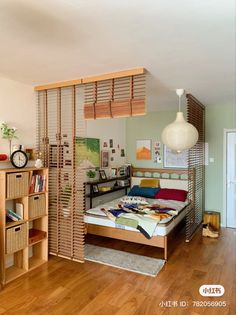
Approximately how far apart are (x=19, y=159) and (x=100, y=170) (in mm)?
2142

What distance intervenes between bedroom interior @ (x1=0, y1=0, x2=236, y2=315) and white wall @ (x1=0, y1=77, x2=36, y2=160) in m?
0.02

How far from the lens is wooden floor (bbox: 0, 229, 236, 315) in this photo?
236 centimetres

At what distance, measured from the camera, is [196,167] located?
15.0 ft

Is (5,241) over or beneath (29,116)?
beneath

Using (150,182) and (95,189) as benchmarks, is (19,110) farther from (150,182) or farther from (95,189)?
(150,182)

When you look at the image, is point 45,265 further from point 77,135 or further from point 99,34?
point 99,34

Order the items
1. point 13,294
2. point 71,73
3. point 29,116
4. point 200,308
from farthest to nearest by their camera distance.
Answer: point 29,116, point 71,73, point 13,294, point 200,308

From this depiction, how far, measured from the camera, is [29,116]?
3.52 metres

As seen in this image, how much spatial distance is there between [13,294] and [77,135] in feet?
6.71

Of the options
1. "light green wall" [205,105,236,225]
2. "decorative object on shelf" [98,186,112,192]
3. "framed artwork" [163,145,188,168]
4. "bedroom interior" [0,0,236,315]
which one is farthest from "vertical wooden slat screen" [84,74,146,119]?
"framed artwork" [163,145,188,168]

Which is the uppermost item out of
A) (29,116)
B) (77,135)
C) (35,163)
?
(29,116)

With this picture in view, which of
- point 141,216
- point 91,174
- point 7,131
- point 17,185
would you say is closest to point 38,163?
point 17,185

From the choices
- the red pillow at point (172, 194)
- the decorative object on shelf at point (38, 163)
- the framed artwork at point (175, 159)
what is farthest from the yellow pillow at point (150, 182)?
the decorative object on shelf at point (38, 163)

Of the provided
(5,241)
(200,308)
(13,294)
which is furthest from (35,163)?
(200,308)
